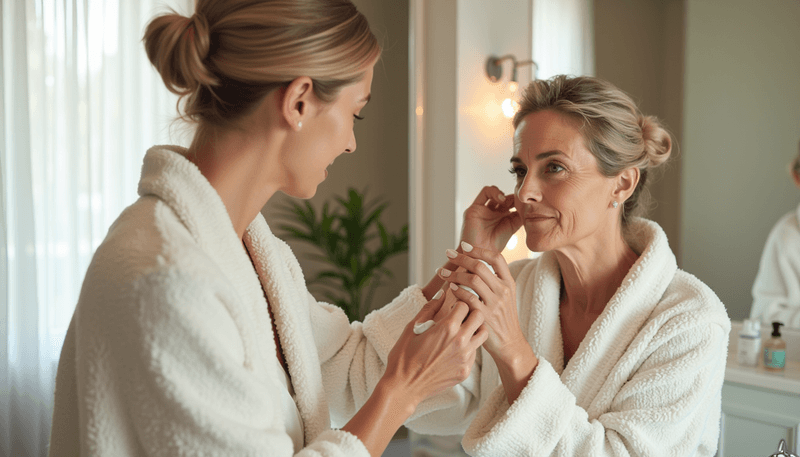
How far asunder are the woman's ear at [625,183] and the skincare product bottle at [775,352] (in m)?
0.90

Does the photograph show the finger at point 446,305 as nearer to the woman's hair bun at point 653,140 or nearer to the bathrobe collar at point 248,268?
the bathrobe collar at point 248,268

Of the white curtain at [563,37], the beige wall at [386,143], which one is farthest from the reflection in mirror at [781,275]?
the beige wall at [386,143]

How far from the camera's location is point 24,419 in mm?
2291

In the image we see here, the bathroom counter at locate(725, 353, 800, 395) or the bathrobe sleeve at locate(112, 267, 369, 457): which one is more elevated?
the bathrobe sleeve at locate(112, 267, 369, 457)

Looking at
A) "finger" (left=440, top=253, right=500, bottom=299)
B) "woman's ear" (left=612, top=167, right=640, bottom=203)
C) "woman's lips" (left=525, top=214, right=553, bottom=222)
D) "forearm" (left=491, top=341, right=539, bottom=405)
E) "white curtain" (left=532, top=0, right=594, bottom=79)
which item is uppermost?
"white curtain" (left=532, top=0, right=594, bottom=79)

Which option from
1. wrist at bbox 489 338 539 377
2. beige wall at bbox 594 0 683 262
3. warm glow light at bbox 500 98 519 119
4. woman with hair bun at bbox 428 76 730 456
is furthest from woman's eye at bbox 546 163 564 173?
warm glow light at bbox 500 98 519 119

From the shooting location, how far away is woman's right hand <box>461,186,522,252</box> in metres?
1.33

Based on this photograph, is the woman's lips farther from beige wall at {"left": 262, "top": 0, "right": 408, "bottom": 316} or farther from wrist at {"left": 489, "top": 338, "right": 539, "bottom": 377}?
beige wall at {"left": 262, "top": 0, "right": 408, "bottom": 316}

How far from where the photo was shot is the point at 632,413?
991 millimetres

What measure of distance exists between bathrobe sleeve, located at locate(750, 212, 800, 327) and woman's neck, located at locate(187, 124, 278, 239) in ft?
5.81

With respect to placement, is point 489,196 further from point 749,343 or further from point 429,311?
point 749,343

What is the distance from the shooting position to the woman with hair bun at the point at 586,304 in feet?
→ 3.23

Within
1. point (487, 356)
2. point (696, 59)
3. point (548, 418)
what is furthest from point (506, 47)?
point (548, 418)

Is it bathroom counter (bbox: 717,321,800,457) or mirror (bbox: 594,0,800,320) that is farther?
mirror (bbox: 594,0,800,320)
